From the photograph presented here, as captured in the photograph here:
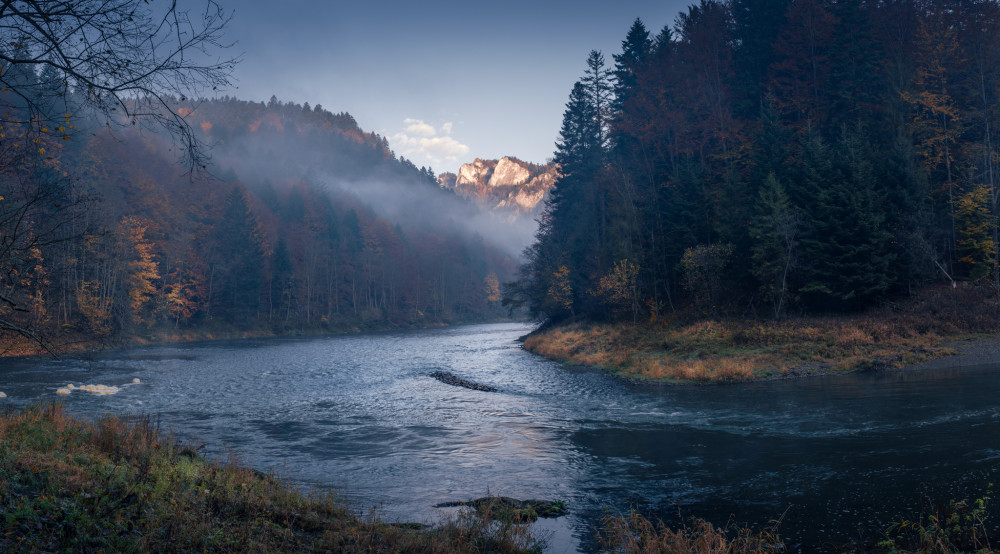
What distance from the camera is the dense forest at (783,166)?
34.7 meters

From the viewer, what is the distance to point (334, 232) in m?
106

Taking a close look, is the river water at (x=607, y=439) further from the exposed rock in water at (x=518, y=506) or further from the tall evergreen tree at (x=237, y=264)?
the tall evergreen tree at (x=237, y=264)

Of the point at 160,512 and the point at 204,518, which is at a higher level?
the point at 160,512

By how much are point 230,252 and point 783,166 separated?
7264 cm

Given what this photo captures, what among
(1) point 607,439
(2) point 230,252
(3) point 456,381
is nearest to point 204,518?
(1) point 607,439

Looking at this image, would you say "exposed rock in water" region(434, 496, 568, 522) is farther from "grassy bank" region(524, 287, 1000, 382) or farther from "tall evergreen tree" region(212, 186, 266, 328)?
"tall evergreen tree" region(212, 186, 266, 328)

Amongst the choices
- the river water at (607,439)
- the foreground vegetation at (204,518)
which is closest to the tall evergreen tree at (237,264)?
the river water at (607,439)

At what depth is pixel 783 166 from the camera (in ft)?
136

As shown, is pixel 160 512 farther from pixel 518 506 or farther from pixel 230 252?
pixel 230 252

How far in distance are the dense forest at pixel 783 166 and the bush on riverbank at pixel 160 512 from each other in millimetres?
33584

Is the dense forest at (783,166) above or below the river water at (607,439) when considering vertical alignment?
above

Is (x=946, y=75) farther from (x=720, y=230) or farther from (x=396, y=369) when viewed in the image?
(x=396, y=369)

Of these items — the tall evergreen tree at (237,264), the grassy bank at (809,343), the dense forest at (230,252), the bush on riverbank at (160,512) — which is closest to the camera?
the bush on riverbank at (160,512)

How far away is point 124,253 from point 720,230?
57.7 metres
